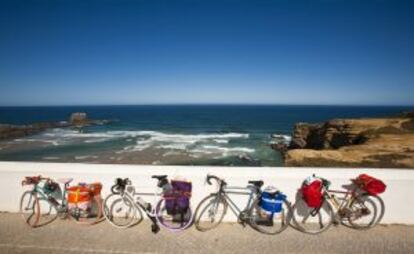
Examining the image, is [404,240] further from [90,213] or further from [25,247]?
[25,247]

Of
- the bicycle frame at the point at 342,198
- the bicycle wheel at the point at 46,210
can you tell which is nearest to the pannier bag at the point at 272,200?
the bicycle frame at the point at 342,198

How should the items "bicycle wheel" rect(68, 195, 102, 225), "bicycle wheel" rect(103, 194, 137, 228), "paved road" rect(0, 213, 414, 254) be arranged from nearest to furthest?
"paved road" rect(0, 213, 414, 254)
"bicycle wheel" rect(68, 195, 102, 225)
"bicycle wheel" rect(103, 194, 137, 228)

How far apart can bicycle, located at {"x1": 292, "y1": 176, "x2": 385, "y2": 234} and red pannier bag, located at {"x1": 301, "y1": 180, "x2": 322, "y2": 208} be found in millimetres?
155

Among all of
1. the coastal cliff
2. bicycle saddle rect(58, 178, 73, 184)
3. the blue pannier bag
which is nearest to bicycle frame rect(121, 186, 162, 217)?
bicycle saddle rect(58, 178, 73, 184)

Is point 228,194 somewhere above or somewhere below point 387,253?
above

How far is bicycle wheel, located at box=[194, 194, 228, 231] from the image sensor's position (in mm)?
4645

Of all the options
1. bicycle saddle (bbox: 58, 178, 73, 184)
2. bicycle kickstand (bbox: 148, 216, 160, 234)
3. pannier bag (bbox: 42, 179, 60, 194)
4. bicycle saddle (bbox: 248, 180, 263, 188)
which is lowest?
bicycle kickstand (bbox: 148, 216, 160, 234)

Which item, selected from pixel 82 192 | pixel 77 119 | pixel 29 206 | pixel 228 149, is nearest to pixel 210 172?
pixel 82 192

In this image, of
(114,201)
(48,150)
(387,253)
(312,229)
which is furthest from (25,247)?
(48,150)

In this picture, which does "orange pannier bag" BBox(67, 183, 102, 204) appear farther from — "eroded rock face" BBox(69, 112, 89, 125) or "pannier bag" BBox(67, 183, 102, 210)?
"eroded rock face" BBox(69, 112, 89, 125)

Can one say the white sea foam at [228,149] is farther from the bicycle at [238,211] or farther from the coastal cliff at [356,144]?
the bicycle at [238,211]

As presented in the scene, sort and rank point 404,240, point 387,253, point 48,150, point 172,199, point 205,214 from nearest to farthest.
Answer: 1. point 387,253
2. point 404,240
3. point 172,199
4. point 205,214
5. point 48,150

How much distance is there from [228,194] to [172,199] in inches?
41.3

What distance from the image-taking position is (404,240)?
4102 millimetres
